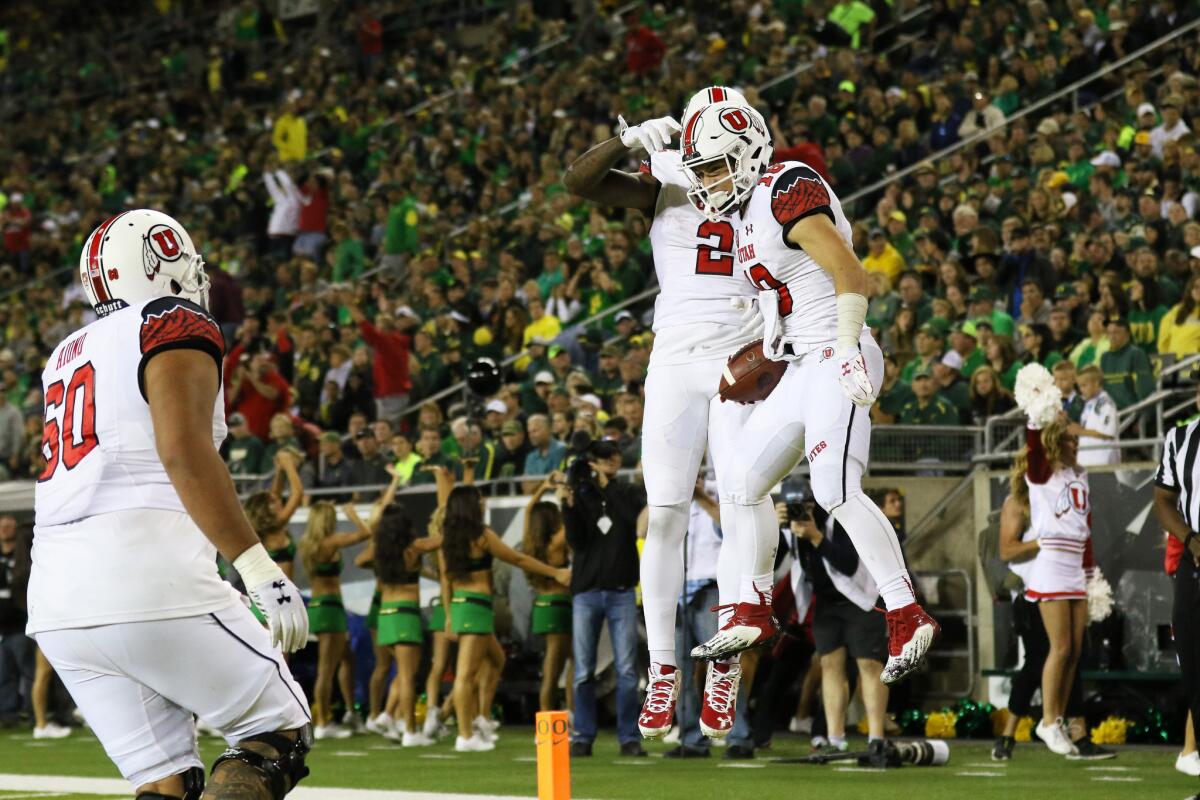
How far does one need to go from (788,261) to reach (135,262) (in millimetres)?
2312

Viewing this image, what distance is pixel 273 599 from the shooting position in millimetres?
5242

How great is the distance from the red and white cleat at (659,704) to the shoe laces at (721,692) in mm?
144

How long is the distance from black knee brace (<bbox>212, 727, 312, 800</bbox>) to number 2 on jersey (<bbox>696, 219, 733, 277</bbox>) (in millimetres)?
2648

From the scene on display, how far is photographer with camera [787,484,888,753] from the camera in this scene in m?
11.8

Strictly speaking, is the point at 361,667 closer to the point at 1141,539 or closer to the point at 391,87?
the point at 1141,539

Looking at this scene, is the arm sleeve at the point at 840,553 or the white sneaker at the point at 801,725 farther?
the white sneaker at the point at 801,725

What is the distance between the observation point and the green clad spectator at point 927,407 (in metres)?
14.0

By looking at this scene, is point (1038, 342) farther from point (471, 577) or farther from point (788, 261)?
point (788, 261)

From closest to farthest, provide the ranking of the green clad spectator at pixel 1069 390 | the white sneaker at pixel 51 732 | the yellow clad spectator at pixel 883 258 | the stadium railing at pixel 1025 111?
the green clad spectator at pixel 1069 390, the white sneaker at pixel 51 732, the yellow clad spectator at pixel 883 258, the stadium railing at pixel 1025 111

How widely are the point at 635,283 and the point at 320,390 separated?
135 inches

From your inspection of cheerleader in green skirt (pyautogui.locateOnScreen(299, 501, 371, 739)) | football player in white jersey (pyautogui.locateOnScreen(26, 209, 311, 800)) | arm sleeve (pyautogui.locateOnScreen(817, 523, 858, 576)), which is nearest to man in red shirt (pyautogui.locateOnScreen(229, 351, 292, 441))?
cheerleader in green skirt (pyautogui.locateOnScreen(299, 501, 371, 739))

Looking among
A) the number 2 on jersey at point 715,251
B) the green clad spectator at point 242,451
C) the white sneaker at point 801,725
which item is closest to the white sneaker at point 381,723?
the white sneaker at point 801,725

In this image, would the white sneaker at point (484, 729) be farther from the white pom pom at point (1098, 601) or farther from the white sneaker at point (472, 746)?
the white pom pom at point (1098, 601)

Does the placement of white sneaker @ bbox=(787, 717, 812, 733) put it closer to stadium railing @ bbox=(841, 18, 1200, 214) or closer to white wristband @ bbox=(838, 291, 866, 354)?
stadium railing @ bbox=(841, 18, 1200, 214)
